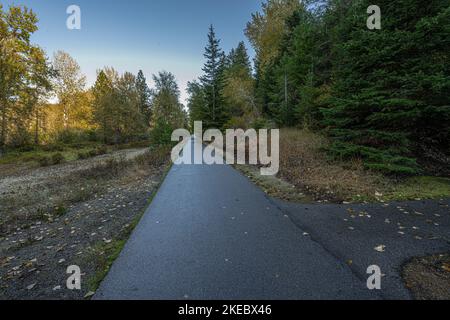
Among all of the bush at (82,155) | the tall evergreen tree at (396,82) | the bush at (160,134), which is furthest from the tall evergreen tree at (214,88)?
the tall evergreen tree at (396,82)

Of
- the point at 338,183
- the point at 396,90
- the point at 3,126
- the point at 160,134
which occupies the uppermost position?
the point at 3,126

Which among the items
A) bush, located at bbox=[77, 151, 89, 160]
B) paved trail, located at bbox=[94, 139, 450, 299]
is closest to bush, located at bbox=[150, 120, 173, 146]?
bush, located at bbox=[77, 151, 89, 160]

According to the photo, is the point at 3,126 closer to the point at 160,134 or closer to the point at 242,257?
the point at 160,134

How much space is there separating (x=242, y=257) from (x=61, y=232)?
4.22 m

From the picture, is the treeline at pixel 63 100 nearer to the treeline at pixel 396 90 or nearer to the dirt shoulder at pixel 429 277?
the treeline at pixel 396 90

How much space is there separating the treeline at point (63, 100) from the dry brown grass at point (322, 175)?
53.1 feet

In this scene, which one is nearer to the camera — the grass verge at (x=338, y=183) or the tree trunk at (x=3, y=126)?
the grass verge at (x=338, y=183)

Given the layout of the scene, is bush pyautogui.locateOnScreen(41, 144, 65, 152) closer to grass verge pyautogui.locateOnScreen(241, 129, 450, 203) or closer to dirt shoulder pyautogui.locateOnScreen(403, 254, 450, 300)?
grass verge pyautogui.locateOnScreen(241, 129, 450, 203)

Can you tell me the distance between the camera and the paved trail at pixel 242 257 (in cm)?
248

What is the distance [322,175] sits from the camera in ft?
24.7

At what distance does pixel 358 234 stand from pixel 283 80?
15.7m

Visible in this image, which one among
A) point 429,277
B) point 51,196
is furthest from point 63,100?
point 429,277

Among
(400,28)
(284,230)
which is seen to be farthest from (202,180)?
(400,28)

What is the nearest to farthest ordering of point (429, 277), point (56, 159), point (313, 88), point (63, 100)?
1. point (429, 277)
2. point (313, 88)
3. point (56, 159)
4. point (63, 100)
